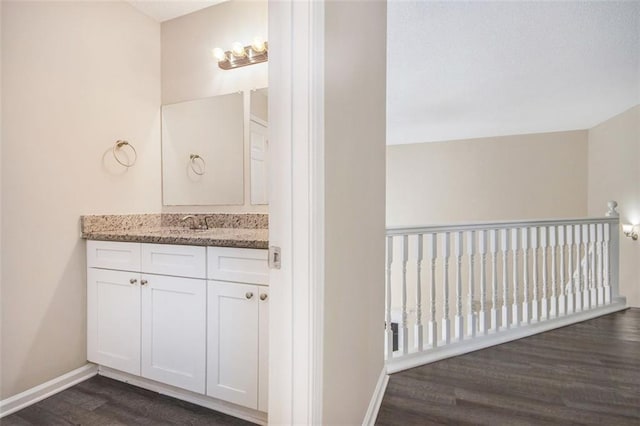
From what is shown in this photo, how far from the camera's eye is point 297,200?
0.89 meters

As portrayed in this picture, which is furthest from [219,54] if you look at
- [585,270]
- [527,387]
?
[585,270]

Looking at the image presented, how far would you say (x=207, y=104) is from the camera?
93.4 inches

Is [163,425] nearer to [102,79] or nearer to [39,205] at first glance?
[39,205]

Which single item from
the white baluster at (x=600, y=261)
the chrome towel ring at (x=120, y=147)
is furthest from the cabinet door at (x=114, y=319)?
the white baluster at (x=600, y=261)

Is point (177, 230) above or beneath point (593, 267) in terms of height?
above

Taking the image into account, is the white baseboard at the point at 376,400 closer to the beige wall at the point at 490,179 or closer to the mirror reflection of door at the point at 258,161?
the mirror reflection of door at the point at 258,161

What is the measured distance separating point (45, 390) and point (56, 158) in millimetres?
1245

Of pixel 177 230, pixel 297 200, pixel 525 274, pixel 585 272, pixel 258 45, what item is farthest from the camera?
pixel 585 272

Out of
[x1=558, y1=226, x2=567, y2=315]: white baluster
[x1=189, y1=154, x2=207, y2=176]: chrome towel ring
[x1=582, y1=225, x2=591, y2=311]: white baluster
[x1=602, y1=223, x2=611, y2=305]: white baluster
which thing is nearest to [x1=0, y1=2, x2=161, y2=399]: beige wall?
[x1=189, y1=154, x2=207, y2=176]: chrome towel ring

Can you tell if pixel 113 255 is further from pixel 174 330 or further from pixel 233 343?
pixel 233 343

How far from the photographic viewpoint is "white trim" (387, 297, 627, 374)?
211 cm

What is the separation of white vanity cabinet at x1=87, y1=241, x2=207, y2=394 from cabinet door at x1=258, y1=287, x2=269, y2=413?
12.5 inches

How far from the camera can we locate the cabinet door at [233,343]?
1.52m

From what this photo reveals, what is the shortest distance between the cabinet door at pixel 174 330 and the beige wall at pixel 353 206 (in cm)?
77
